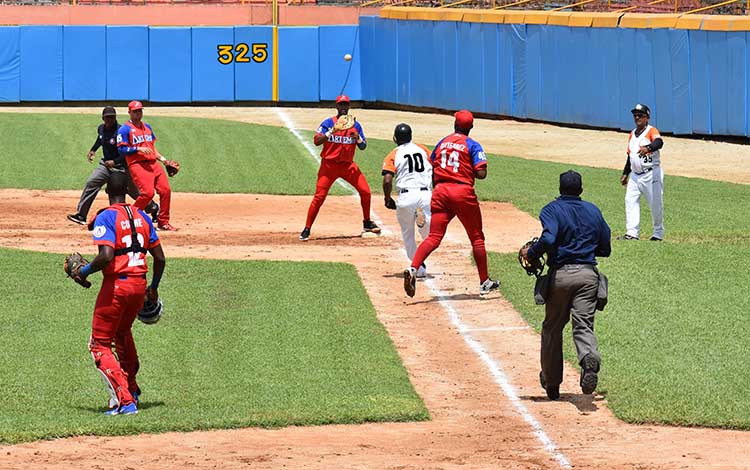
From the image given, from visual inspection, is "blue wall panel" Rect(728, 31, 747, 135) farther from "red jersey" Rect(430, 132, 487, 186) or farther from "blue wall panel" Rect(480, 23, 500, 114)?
"red jersey" Rect(430, 132, 487, 186)

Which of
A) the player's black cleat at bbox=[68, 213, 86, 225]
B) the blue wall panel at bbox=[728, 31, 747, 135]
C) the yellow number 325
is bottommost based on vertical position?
the player's black cleat at bbox=[68, 213, 86, 225]

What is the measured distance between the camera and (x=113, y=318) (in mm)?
10000

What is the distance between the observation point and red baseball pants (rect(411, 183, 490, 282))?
14.6 meters

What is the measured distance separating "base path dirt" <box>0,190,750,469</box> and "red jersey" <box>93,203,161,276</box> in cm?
128

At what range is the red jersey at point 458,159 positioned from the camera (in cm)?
1452

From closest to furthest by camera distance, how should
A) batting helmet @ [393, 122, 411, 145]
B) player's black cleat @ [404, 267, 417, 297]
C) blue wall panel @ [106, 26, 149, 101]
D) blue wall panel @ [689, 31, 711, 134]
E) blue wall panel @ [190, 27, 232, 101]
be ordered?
player's black cleat @ [404, 267, 417, 297], batting helmet @ [393, 122, 411, 145], blue wall panel @ [689, 31, 711, 134], blue wall panel @ [106, 26, 149, 101], blue wall panel @ [190, 27, 232, 101]

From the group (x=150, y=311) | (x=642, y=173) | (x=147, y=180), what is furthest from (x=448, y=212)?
(x=147, y=180)

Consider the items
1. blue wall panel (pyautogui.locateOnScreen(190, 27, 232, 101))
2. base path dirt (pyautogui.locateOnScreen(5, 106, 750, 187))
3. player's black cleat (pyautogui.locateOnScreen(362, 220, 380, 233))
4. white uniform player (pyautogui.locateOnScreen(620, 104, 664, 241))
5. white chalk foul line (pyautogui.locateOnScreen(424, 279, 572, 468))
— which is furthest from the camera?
blue wall panel (pyautogui.locateOnScreen(190, 27, 232, 101))

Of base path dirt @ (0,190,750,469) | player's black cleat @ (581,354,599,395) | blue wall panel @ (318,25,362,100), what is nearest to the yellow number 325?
blue wall panel @ (318,25,362,100)

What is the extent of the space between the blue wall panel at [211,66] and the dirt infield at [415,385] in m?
20.9

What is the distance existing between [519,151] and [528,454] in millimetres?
22900

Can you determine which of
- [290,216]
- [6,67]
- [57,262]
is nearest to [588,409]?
[57,262]

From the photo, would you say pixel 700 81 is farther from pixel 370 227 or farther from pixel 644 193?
pixel 370 227

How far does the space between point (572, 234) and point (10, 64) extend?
120 ft
